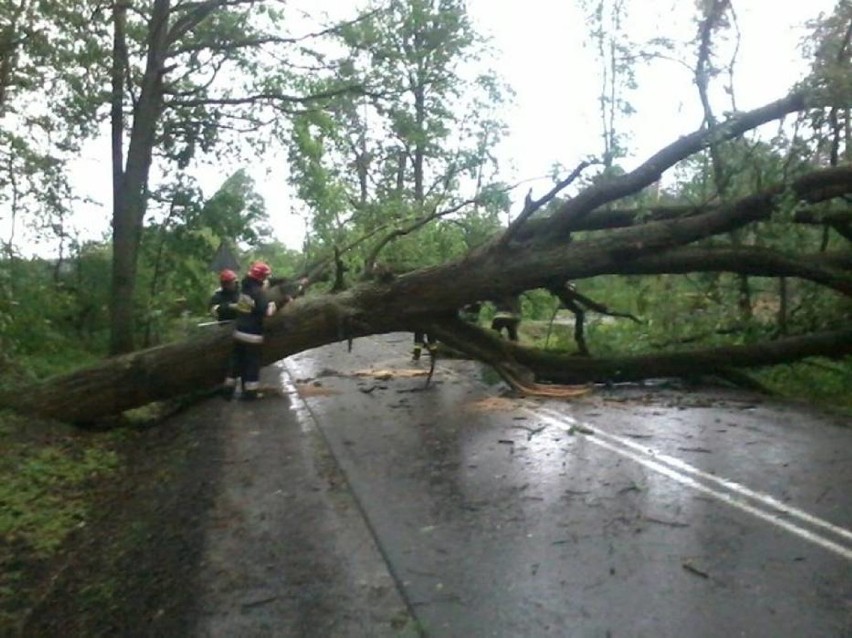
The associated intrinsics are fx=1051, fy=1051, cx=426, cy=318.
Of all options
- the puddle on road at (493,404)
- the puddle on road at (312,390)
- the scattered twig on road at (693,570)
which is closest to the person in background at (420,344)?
the puddle on road at (312,390)

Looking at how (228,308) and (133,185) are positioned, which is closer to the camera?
(228,308)

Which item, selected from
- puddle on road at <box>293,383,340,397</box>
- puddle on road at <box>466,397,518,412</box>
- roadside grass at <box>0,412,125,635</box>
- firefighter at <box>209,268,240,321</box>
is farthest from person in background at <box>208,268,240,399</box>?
puddle on road at <box>466,397,518,412</box>

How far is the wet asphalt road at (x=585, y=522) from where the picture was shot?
5250 mm

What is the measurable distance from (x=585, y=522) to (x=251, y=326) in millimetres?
7153

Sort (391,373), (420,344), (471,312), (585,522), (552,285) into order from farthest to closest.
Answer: (420,344) < (391,373) < (471,312) < (552,285) < (585,522)

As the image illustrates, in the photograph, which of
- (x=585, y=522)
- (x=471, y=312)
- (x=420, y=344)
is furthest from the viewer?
(x=420, y=344)

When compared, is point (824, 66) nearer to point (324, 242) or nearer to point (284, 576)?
point (284, 576)

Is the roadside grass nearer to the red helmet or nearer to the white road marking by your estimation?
the red helmet

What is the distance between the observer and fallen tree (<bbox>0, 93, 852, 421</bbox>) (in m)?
12.1

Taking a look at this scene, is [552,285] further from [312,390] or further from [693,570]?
[693,570]

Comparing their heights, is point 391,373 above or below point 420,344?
below

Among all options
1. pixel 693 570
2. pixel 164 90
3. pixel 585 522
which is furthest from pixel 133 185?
pixel 693 570

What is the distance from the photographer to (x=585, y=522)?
6945mm

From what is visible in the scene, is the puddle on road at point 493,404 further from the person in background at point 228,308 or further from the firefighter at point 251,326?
the person in background at point 228,308
